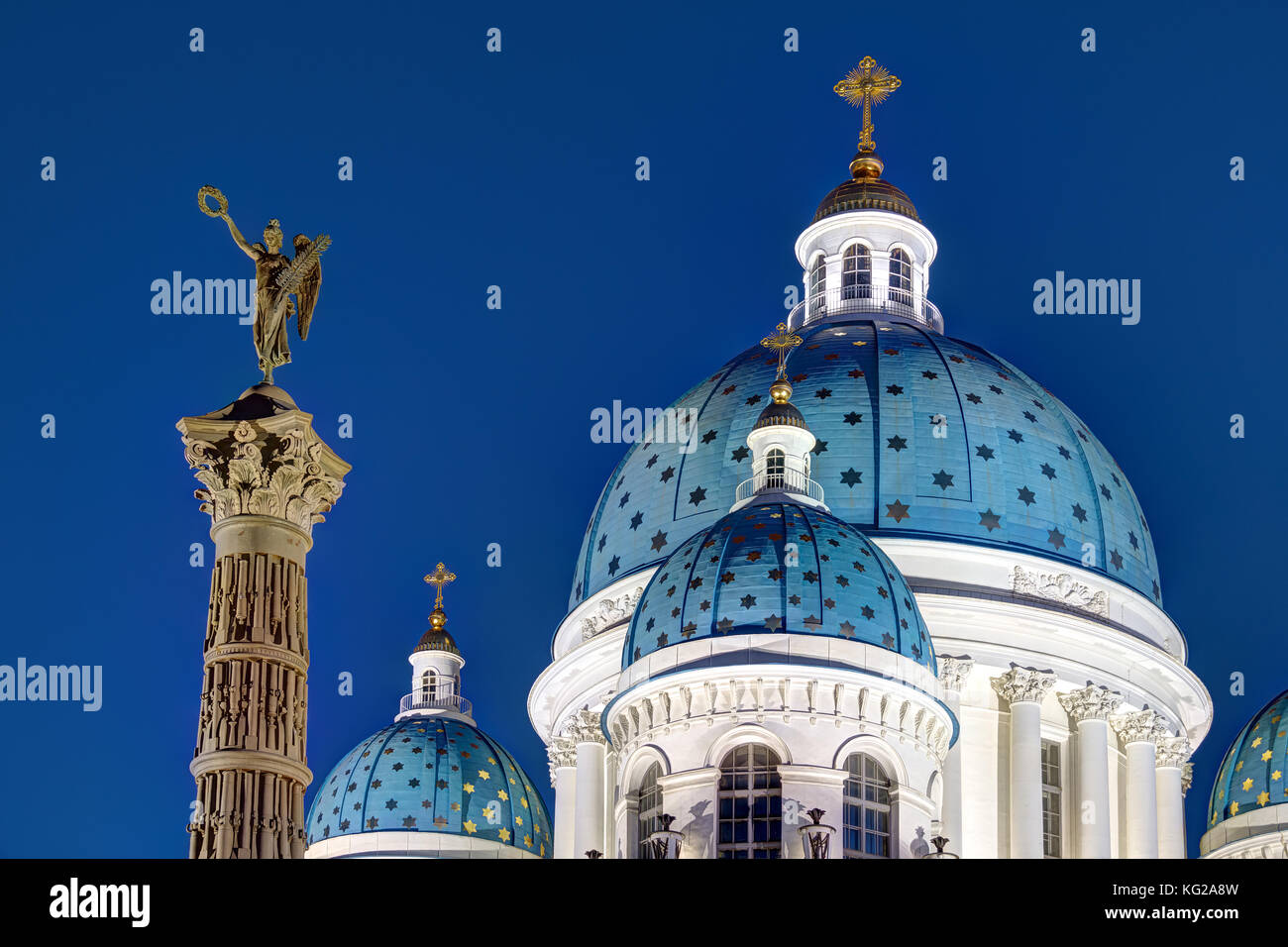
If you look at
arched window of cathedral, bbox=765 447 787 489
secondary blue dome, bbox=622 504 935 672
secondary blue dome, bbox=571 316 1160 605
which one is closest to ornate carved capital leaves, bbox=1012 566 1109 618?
secondary blue dome, bbox=571 316 1160 605

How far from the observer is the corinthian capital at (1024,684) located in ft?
253

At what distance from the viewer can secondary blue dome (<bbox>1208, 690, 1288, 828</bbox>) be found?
265ft

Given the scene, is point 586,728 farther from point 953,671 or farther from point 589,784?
point 953,671

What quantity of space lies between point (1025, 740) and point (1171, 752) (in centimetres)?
613

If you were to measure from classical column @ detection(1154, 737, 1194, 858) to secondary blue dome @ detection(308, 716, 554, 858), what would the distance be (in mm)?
18136

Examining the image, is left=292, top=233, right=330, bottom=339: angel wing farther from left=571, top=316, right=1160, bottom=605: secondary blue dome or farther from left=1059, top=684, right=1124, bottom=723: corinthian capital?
left=1059, top=684, right=1124, bottom=723: corinthian capital

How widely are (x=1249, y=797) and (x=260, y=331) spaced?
45254mm

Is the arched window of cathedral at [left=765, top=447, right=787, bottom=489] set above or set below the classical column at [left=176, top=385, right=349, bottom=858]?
above

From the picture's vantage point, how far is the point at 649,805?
68.2 metres

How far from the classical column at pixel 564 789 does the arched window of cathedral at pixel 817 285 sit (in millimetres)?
16254

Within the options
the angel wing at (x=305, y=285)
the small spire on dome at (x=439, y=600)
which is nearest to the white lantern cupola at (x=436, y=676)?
the small spire on dome at (x=439, y=600)
